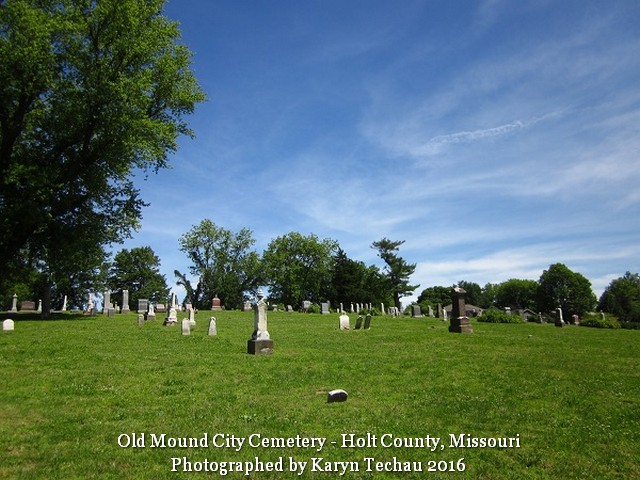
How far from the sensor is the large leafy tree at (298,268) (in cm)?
8019

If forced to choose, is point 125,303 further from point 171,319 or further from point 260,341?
point 260,341

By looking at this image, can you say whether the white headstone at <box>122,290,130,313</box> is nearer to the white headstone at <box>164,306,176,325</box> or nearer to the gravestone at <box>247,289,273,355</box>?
the white headstone at <box>164,306,176,325</box>

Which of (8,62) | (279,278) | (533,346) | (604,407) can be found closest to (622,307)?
(279,278)

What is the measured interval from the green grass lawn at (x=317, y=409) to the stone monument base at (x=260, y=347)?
37cm

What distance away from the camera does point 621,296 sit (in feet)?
286

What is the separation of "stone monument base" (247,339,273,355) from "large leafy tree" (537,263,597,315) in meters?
94.4

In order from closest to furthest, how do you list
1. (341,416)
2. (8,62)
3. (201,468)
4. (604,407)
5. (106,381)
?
1. (201,468)
2. (341,416)
3. (604,407)
4. (106,381)
5. (8,62)

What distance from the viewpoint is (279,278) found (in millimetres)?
80562

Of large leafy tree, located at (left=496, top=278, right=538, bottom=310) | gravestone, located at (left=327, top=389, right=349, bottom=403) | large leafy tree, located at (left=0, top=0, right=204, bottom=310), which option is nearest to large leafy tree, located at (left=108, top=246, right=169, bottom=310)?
large leafy tree, located at (left=0, top=0, right=204, bottom=310)

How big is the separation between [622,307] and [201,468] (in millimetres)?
97546

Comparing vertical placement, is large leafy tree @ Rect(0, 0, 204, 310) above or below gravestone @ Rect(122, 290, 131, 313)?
above

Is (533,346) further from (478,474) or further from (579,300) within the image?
(579,300)

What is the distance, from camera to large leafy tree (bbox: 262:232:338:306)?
80188mm

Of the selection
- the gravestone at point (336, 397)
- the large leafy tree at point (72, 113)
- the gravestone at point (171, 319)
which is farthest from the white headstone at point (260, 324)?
the large leafy tree at point (72, 113)
